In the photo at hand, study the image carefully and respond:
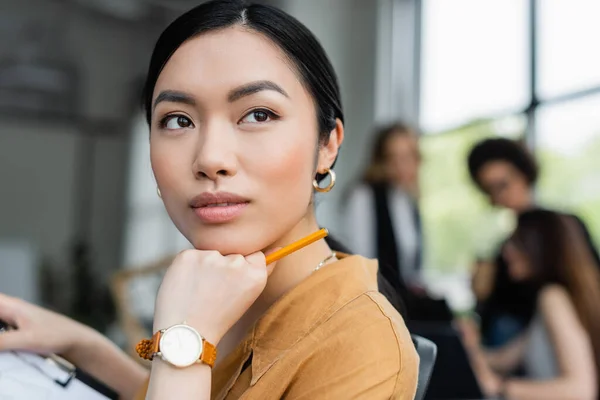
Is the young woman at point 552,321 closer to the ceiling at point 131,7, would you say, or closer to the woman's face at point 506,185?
the woman's face at point 506,185

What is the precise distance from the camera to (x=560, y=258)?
193cm

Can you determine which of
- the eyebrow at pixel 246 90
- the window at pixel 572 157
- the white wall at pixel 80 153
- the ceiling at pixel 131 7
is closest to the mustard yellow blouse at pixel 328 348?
the eyebrow at pixel 246 90

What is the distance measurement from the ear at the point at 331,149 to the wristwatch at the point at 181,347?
28 centimetres

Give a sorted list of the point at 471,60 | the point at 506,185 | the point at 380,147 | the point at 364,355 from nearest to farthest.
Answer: the point at 364,355 < the point at 506,185 < the point at 380,147 < the point at 471,60

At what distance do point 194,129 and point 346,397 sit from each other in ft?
1.12

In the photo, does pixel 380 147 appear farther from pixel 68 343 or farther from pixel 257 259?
→ pixel 257 259

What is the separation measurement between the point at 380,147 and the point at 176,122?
215 centimetres

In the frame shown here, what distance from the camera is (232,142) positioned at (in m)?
0.76

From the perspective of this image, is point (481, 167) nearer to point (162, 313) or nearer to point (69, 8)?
point (162, 313)

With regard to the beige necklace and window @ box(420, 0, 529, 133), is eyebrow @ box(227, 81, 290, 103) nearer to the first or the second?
the beige necklace

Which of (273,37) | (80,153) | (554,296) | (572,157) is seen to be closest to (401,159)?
(572,157)

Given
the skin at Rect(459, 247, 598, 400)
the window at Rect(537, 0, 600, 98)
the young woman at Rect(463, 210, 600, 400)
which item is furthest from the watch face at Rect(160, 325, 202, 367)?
the window at Rect(537, 0, 600, 98)

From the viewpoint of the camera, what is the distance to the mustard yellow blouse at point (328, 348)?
2.22 feet

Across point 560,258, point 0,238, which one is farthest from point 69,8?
point 560,258
